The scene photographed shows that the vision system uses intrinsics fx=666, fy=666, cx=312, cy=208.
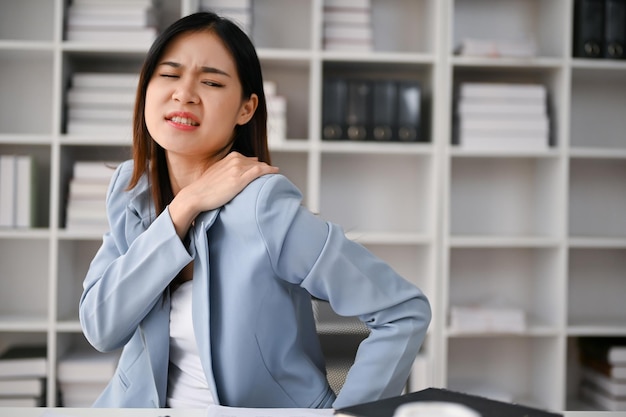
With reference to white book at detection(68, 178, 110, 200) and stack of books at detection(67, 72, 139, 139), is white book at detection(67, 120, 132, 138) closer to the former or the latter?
stack of books at detection(67, 72, 139, 139)

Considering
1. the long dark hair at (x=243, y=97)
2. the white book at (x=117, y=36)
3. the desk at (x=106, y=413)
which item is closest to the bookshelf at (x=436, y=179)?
the white book at (x=117, y=36)

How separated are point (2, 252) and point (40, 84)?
0.78 m

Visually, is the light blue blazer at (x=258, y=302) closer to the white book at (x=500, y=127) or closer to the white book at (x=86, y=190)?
the white book at (x=86, y=190)

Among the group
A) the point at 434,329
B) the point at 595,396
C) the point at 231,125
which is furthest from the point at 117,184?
the point at 595,396

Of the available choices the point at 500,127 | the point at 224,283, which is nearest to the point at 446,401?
the point at 224,283

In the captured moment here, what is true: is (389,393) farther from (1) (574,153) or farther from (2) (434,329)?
(1) (574,153)

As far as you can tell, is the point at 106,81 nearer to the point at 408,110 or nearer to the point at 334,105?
the point at 334,105

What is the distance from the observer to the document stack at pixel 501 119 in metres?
2.80

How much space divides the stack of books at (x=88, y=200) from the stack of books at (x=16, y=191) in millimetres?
166

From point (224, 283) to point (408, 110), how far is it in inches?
71.0

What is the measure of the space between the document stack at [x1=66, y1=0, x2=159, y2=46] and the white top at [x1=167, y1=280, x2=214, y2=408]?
1748mm

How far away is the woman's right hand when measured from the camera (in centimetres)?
116

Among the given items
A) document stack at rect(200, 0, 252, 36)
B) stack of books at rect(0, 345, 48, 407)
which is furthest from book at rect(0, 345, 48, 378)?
document stack at rect(200, 0, 252, 36)

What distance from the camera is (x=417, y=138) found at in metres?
2.80
